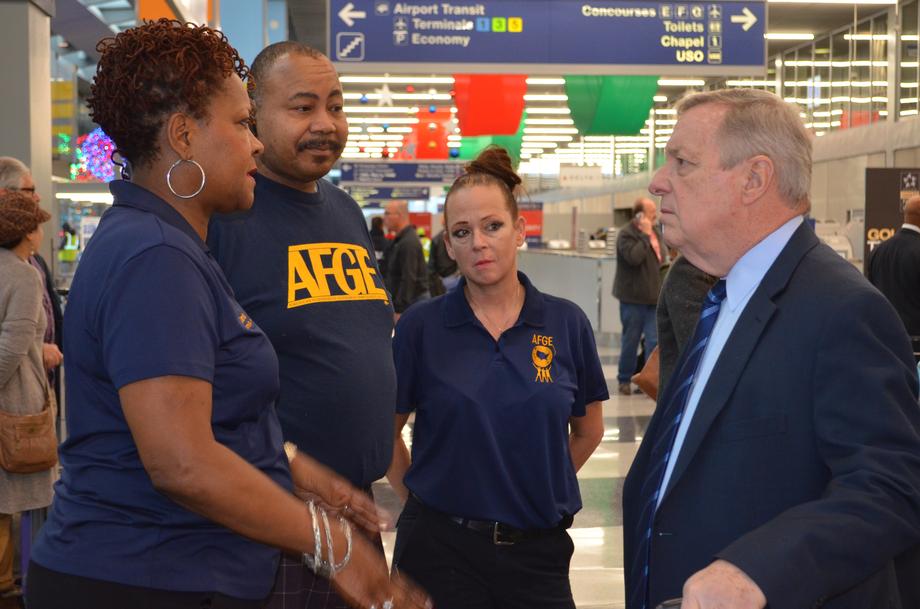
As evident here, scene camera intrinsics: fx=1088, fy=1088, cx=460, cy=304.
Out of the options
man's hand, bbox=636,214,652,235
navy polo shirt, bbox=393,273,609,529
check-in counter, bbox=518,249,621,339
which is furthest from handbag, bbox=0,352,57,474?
check-in counter, bbox=518,249,621,339

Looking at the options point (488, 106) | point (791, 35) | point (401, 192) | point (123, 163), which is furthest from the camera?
point (401, 192)

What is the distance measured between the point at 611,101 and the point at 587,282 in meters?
5.21

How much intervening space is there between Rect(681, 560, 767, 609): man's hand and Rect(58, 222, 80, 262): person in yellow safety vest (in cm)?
817

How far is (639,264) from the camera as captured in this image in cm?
988

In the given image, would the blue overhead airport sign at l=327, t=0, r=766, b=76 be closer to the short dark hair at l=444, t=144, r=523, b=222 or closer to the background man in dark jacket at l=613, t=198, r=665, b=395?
the background man in dark jacket at l=613, t=198, r=665, b=395

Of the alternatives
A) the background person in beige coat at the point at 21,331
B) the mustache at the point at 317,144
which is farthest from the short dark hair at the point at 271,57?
the background person in beige coat at the point at 21,331

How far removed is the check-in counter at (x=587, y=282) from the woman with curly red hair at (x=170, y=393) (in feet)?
36.9

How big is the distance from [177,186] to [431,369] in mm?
1097

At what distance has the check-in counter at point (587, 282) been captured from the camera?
14594mm

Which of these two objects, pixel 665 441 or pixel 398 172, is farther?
pixel 398 172

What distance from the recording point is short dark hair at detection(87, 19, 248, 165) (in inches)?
61.6

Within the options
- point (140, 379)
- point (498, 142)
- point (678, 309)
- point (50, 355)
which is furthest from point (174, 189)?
point (498, 142)

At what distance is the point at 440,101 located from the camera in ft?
103

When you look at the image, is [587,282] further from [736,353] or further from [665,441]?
[736,353]
